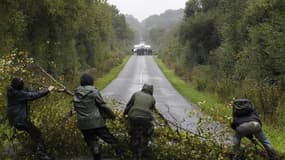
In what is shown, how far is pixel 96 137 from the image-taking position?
35.4ft

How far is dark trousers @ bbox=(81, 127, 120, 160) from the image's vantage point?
10.6m

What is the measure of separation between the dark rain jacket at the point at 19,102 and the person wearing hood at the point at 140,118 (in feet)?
5.96

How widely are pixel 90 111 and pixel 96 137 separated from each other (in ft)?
2.33

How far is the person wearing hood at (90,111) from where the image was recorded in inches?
409

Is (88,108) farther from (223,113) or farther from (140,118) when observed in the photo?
(223,113)

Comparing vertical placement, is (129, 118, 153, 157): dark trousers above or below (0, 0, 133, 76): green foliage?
below

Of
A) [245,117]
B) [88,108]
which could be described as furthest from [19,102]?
[245,117]

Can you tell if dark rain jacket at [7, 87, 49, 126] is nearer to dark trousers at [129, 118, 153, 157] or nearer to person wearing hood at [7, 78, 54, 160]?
person wearing hood at [7, 78, 54, 160]

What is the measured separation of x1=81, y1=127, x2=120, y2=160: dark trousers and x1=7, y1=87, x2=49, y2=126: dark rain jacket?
1.22 metres

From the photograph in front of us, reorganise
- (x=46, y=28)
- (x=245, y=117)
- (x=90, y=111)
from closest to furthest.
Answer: (x=245, y=117)
(x=90, y=111)
(x=46, y=28)

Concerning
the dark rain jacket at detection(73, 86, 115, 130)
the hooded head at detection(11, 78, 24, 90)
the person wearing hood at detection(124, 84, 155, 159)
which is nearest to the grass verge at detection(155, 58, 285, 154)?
the person wearing hood at detection(124, 84, 155, 159)

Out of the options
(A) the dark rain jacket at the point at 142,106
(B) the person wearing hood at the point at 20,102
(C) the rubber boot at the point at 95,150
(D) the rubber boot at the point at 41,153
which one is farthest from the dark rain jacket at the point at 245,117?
(D) the rubber boot at the point at 41,153

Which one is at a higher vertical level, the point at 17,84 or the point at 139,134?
the point at 17,84

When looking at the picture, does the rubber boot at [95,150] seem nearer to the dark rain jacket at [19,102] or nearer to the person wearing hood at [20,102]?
the person wearing hood at [20,102]
